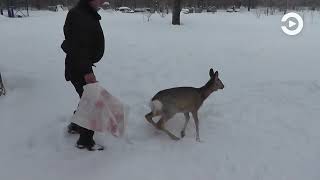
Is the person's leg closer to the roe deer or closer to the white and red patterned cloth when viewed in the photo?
the white and red patterned cloth

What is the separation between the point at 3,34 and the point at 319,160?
12.7 metres

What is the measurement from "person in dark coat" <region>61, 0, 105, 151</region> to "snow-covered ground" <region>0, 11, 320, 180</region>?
107 cm

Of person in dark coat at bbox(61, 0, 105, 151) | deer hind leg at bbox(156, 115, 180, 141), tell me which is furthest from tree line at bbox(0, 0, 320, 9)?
person in dark coat at bbox(61, 0, 105, 151)

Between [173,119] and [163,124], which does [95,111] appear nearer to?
[163,124]

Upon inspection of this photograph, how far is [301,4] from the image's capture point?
55938 millimetres

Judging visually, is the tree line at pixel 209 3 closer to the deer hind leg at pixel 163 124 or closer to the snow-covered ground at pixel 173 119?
the snow-covered ground at pixel 173 119

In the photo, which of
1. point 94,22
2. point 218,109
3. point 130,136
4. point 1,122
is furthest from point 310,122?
point 1,122

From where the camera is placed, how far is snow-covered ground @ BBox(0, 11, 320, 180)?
5.04 metres

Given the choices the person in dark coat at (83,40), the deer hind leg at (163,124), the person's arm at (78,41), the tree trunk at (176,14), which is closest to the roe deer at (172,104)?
the deer hind leg at (163,124)

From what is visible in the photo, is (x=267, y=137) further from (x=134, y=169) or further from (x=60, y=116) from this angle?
(x=60, y=116)

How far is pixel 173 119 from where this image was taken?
6395 mm

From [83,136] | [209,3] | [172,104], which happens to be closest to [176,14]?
[172,104]

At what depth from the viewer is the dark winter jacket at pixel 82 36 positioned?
4.66 metres

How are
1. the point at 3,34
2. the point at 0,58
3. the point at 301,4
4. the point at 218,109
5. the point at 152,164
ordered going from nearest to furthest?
the point at 152,164 < the point at 218,109 < the point at 0,58 < the point at 3,34 < the point at 301,4
